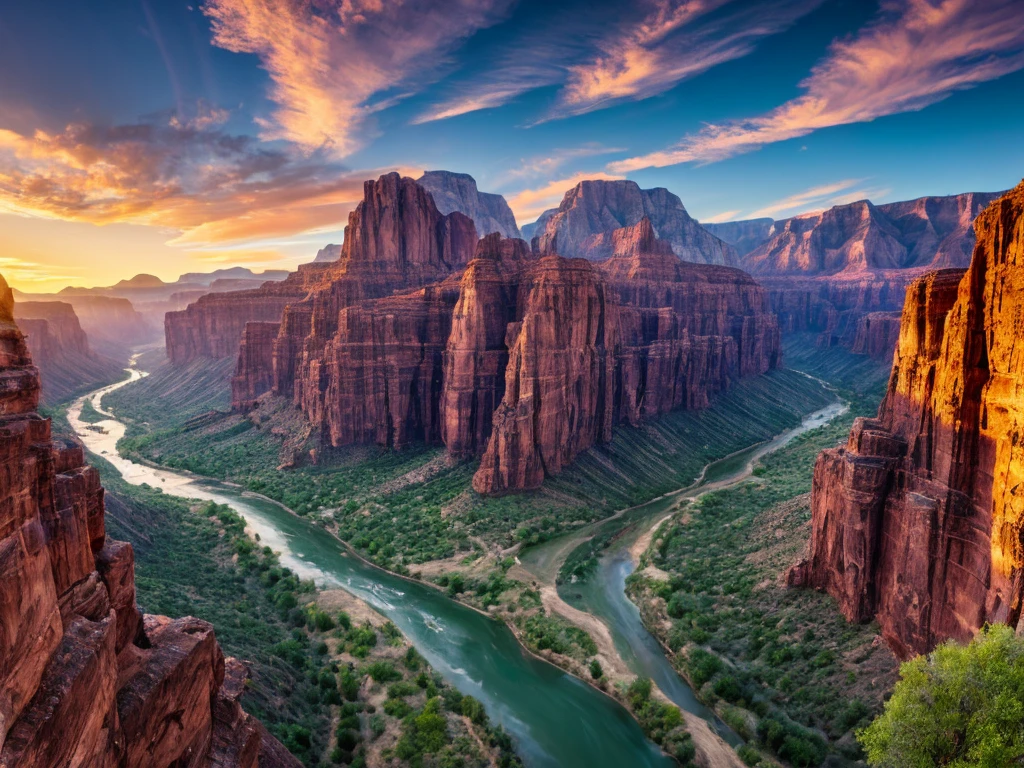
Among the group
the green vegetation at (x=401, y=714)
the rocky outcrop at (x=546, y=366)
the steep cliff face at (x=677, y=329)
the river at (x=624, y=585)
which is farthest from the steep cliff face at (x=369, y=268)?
the green vegetation at (x=401, y=714)

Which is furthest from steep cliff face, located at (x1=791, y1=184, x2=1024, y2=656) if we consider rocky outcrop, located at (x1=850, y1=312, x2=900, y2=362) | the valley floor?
rocky outcrop, located at (x1=850, y1=312, x2=900, y2=362)

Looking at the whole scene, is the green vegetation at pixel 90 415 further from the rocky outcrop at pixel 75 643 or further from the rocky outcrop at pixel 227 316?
the rocky outcrop at pixel 75 643

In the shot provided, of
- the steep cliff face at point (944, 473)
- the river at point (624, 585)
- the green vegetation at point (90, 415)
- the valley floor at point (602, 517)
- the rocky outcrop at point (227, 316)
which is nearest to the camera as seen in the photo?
the steep cliff face at point (944, 473)

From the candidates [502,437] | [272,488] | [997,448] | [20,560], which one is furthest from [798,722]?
[272,488]

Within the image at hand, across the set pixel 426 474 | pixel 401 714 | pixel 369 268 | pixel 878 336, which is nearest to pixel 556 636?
pixel 401 714

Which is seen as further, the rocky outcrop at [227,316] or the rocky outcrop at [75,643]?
the rocky outcrop at [227,316]

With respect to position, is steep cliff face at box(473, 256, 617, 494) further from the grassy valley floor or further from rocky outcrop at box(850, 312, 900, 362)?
rocky outcrop at box(850, 312, 900, 362)

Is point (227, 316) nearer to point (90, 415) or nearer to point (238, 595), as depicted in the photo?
point (90, 415)
